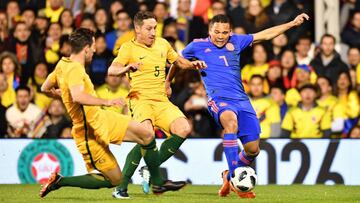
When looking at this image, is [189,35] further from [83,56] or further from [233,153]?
[83,56]

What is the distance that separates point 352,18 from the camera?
57.0ft

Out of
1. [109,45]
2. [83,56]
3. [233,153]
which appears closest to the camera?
[83,56]

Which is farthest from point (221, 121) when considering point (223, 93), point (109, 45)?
point (109, 45)

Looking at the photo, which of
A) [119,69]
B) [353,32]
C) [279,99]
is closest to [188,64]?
[119,69]

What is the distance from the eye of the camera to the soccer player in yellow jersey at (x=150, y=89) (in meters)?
11.8

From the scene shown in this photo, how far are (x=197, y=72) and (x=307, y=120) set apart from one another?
6.78 feet

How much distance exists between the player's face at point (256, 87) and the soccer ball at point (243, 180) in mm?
4602

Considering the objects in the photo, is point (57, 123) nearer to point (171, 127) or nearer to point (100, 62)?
point (100, 62)

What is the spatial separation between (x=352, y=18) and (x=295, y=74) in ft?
5.84

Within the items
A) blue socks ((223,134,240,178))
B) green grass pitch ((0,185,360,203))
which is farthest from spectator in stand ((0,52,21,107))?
blue socks ((223,134,240,178))

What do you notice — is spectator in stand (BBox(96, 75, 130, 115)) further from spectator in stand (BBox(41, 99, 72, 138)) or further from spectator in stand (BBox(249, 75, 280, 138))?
spectator in stand (BBox(249, 75, 280, 138))

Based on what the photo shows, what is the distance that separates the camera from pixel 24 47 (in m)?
17.2

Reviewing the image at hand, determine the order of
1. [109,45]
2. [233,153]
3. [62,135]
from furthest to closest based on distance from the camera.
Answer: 1. [109,45]
2. [62,135]
3. [233,153]

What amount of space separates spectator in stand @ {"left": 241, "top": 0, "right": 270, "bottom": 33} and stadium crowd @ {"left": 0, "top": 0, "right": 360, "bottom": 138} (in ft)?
0.06
